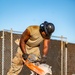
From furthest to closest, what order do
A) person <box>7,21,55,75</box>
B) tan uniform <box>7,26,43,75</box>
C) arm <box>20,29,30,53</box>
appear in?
tan uniform <box>7,26,43,75</box> → arm <box>20,29,30,53</box> → person <box>7,21,55,75</box>

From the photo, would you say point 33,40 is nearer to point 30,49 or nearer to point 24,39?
point 30,49

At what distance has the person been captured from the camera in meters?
6.37

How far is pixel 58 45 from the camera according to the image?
15.9 metres

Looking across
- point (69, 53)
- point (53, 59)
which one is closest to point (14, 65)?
point (53, 59)

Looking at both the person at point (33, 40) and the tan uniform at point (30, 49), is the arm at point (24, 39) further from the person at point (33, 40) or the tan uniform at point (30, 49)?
the tan uniform at point (30, 49)

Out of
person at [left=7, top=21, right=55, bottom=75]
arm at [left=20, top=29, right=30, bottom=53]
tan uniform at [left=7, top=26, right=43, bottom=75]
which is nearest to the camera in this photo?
person at [left=7, top=21, right=55, bottom=75]

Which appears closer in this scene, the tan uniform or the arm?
the arm

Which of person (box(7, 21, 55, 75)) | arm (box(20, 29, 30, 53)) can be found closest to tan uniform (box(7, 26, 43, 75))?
person (box(7, 21, 55, 75))

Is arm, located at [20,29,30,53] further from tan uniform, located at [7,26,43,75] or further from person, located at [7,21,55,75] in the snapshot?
tan uniform, located at [7,26,43,75]

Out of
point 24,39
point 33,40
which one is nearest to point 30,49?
point 33,40

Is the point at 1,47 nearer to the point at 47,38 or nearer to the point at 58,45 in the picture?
the point at 58,45

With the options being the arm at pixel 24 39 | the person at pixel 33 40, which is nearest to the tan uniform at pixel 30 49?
the person at pixel 33 40

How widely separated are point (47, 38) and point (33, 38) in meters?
0.33

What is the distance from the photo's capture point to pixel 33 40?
7.09 m
